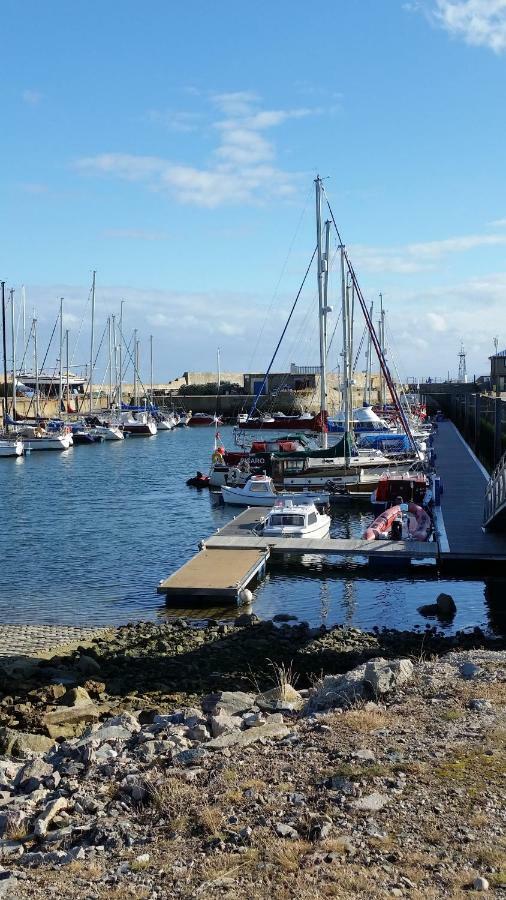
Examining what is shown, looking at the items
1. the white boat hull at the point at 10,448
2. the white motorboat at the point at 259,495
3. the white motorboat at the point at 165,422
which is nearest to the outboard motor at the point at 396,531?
the white motorboat at the point at 259,495

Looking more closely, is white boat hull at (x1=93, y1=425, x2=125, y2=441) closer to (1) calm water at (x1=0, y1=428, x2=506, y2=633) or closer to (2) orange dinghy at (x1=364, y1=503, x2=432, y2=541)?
(1) calm water at (x1=0, y1=428, x2=506, y2=633)

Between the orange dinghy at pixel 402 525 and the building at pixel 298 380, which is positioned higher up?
the building at pixel 298 380

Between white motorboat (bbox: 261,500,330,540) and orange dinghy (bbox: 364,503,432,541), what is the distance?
7.03 feet

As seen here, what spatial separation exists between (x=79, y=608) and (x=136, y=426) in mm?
87802

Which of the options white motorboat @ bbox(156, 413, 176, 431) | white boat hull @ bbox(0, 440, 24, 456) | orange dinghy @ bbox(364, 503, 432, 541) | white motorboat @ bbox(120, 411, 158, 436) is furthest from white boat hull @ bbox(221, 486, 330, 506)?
white motorboat @ bbox(156, 413, 176, 431)

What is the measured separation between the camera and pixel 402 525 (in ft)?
117

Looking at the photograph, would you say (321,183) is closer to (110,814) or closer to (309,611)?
(309,611)

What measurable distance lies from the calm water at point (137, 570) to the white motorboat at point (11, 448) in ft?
64.0

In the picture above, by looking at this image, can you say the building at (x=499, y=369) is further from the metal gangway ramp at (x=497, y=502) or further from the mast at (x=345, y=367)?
the metal gangway ramp at (x=497, y=502)

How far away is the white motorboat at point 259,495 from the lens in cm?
4581

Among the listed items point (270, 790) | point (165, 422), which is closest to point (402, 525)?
point (270, 790)

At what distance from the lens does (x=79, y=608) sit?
2773 cm

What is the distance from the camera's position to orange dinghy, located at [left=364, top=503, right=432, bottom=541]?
1359 inches

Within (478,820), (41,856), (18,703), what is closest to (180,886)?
(41,856)
